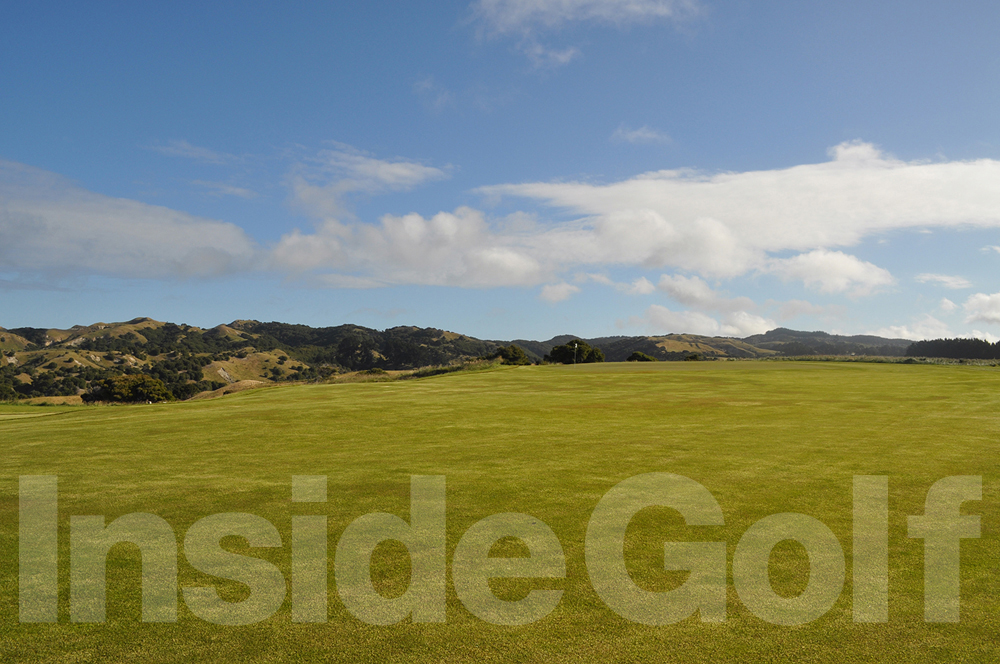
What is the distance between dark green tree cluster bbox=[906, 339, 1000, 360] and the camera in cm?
16450

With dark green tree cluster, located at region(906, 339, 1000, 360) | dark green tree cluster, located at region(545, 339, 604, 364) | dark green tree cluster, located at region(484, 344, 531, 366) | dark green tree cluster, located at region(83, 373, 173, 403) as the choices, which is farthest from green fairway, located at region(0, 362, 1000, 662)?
dark green tree cluster, located at region(906, 339, 1000, 360)

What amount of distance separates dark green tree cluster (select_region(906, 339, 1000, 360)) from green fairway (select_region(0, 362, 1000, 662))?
17823 centimetres

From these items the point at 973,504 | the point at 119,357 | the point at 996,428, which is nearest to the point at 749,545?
the point at 973,504

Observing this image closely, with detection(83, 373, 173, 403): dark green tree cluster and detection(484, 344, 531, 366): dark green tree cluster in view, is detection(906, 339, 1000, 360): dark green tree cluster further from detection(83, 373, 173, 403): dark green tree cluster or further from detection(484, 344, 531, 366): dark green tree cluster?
detection(83, 373, 173, 403): dark green tree cluster

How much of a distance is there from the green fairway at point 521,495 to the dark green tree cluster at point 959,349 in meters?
178

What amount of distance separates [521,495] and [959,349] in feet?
706

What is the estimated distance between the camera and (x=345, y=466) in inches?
542

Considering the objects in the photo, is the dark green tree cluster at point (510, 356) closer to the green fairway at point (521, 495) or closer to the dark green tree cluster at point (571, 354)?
the dark green tree cluster at point (571, 354)

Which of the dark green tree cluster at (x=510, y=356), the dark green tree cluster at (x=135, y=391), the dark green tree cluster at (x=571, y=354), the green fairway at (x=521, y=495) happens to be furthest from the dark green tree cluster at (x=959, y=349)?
the dark green tree cluster at (x=135, y=391)

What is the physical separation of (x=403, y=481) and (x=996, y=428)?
2168cm

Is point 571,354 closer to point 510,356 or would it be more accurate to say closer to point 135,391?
point 510,356

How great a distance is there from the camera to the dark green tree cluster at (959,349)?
16450cm

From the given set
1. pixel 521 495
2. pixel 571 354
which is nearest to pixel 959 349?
pixel 571 354

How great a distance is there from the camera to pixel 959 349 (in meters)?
174
